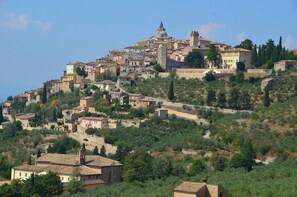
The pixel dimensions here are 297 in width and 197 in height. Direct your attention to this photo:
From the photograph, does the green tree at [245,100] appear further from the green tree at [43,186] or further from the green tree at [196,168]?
the green tree at [43,186]

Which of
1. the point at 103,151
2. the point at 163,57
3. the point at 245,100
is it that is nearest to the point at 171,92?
the point at 245,100

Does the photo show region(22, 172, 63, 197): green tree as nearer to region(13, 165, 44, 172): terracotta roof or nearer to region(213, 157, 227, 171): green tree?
region(13, 165, 44, 172): terracotta roof

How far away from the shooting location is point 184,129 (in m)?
42.4

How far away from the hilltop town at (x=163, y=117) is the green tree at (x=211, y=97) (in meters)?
0.12

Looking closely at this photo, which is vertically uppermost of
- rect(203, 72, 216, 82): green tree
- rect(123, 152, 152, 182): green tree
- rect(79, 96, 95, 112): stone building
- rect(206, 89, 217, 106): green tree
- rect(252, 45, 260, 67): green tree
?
rect(252, 45, 260, 67): green tree

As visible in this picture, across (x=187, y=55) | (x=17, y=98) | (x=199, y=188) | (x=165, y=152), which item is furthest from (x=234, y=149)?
(x=17, y=98)

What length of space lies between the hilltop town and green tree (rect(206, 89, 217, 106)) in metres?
0.12

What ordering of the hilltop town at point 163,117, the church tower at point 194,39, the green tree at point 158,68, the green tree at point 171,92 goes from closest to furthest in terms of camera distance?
1. the hilltop town at point 163,117
2. the green tree at point 171,92
3. the green tree at point 158,68
4. the church tower at point 194,39

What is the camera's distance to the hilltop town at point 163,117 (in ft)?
112

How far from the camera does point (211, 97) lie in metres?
45.5

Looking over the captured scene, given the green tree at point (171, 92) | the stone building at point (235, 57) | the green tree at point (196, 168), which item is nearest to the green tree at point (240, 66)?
the stone building at point (235, 57)

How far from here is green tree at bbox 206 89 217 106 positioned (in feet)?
149

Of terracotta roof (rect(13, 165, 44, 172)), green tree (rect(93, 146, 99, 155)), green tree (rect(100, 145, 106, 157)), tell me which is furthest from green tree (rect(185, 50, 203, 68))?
terracotta roof (rect(13, 165, 44, 172))

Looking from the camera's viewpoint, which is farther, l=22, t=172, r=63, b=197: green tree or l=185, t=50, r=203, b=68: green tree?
l=185, t=50, r=203, b=68: green tree
